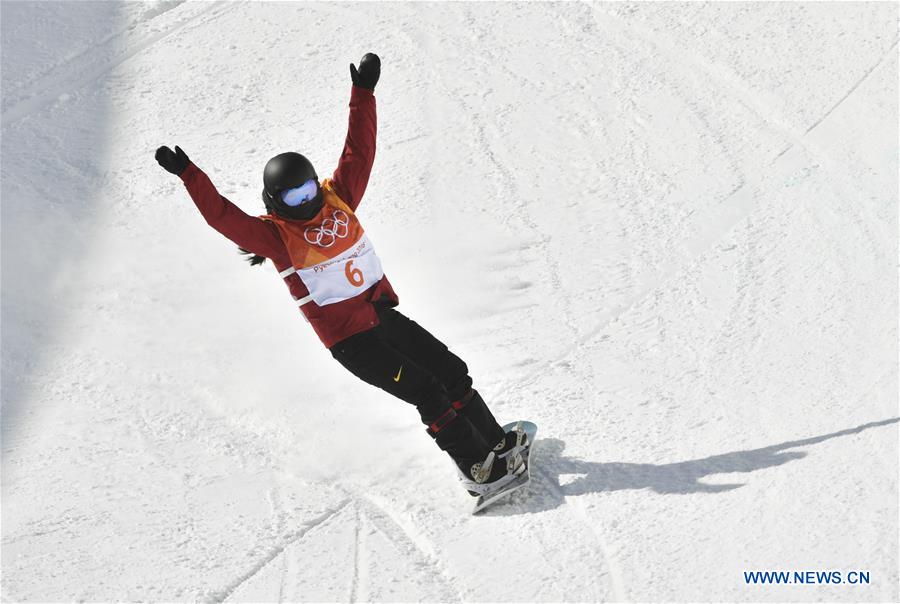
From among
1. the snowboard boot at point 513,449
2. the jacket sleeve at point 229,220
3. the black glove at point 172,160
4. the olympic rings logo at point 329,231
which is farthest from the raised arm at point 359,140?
the snowboard boot at point 513,449

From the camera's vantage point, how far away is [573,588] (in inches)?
168

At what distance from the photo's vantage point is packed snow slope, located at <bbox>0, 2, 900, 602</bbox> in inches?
179

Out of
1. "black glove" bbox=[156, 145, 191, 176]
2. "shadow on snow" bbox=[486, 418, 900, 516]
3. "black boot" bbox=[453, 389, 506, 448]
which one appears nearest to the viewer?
"black glove" bbox=[156, 145, 191, 176]

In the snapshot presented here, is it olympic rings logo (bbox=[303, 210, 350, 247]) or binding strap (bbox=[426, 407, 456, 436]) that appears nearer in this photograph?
olympic rings logo (bbox=[303, 210, 350, 247])

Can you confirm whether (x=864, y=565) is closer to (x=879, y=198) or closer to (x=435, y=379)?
(x=435, y=379)

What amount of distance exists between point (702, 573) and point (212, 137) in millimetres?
5187

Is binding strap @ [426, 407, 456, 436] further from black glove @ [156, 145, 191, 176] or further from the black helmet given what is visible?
black glove @ [156, 145, 191, 176]

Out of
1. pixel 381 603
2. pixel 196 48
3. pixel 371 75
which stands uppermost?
pixel 196 48

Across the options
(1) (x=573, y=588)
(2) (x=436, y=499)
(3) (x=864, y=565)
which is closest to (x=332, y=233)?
(2) (x=436, y=499)

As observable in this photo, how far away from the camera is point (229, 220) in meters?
4.40

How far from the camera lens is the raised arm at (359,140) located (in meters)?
4.81

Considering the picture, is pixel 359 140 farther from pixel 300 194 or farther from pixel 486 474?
pixel 486 474

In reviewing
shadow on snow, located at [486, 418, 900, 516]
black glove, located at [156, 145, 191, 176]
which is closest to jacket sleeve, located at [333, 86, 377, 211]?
→ black glove, located at [156, 145, 191, 176]

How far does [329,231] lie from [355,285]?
0.83 ft
